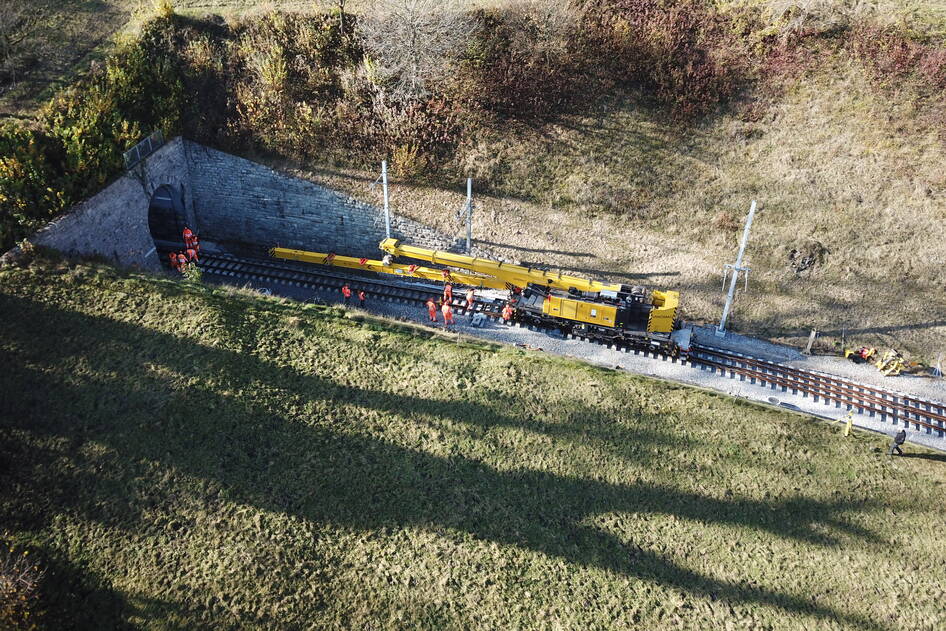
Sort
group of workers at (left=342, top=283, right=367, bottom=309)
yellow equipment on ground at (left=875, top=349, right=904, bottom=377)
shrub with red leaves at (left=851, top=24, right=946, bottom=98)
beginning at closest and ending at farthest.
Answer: yellow equipment on ground at (left=875, top=349, right=904, bottom=377), group of workers at (left=342, top=283, right=367, bottom=309), shrub with red leaves at (left=851, top=24, right=946, bottom=98)

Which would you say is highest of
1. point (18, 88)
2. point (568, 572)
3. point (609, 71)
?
point (609, 71)

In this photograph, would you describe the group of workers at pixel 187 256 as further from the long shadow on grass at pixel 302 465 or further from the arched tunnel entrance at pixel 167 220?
the long shadow on grass at pixel 302 465

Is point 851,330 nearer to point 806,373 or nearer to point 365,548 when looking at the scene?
point 806,373

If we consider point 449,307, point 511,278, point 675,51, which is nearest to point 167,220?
point 449,307

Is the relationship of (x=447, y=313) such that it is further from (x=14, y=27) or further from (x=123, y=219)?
(x=14, y=27)

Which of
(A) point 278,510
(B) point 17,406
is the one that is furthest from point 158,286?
(A) point 278,510

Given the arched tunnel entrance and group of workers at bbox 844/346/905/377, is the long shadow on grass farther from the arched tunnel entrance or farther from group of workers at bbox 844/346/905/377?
the arched tunnel entrance

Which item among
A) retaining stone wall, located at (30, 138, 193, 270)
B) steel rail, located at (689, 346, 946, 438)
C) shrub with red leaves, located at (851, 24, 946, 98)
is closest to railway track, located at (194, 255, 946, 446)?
steel rail, located at (689, 346, 946, 438)
